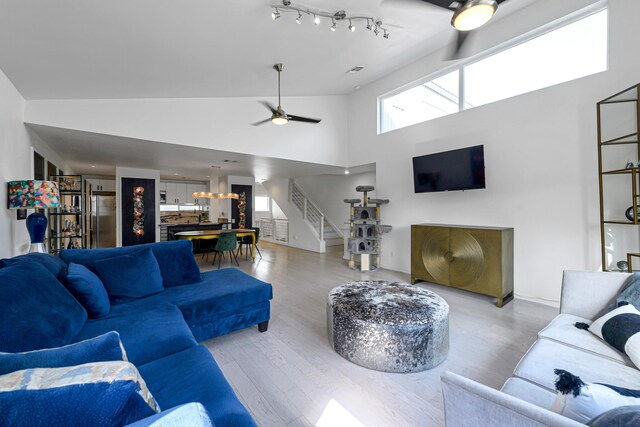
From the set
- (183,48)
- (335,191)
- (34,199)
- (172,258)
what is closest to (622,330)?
(172,258)

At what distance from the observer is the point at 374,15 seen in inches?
128

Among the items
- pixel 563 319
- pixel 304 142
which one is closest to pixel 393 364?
pixel 563 319

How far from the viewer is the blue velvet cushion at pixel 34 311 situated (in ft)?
4.24

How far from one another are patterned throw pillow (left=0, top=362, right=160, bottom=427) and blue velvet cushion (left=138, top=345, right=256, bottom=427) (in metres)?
0.46

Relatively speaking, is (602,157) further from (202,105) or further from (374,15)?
(202,105)

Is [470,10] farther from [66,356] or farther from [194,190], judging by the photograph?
[194,190]

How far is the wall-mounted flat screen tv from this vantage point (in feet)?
12.8

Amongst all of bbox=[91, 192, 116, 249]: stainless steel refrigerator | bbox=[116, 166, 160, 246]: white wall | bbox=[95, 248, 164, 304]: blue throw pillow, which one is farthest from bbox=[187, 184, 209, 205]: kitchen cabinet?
bbox=[95, 248, 164, 304]: blue throw pillow

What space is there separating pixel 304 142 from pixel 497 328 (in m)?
4.52

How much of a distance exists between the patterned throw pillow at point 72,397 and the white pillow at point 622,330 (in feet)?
7.35

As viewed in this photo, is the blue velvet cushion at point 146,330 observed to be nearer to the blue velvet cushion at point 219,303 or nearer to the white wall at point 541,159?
the blue velvet cushion at point 219,303

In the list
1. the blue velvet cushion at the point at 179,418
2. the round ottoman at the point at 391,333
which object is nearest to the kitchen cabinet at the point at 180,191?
the round ottoman at the point at 391,333

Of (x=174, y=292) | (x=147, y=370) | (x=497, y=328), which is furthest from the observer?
(x=497, y=328)

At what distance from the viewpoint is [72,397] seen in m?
0.64
